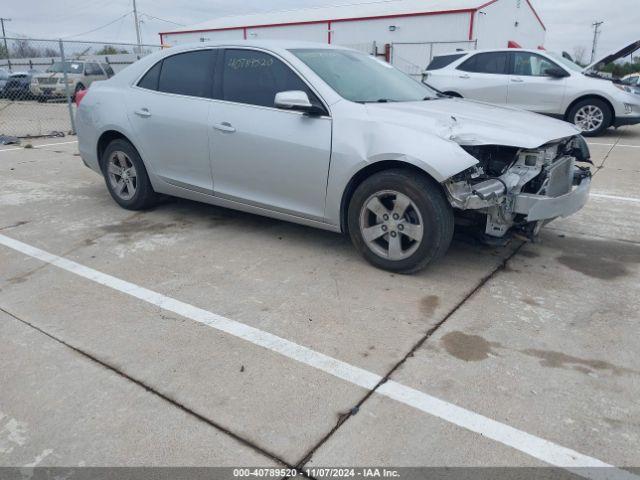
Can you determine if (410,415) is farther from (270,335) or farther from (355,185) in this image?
(355,185)

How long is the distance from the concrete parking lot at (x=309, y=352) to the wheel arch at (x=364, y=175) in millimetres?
395

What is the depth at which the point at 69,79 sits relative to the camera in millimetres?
19406

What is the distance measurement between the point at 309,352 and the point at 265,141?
76.1 inches

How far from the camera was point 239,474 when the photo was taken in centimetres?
210

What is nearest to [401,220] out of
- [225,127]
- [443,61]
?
[225,127]

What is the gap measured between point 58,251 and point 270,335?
7.77ft

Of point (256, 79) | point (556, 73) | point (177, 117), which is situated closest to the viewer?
point (256, 79)

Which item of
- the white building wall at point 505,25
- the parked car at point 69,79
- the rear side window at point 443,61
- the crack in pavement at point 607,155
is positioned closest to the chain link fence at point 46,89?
the parked car at point 69,79

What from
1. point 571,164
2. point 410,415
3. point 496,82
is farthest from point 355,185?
point 496,82

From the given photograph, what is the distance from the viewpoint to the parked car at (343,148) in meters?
3.62

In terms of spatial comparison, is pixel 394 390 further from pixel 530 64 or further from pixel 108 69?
pixel 108 69

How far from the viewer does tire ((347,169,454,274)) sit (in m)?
3.62

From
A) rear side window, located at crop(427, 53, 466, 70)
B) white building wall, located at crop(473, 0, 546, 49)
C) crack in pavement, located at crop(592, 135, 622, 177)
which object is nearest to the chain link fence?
rear side window, located at crop(427, 53, 466, 70)

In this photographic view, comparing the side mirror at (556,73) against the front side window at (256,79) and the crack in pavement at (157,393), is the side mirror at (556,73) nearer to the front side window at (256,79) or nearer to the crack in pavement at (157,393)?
the front side window at (256,79)
